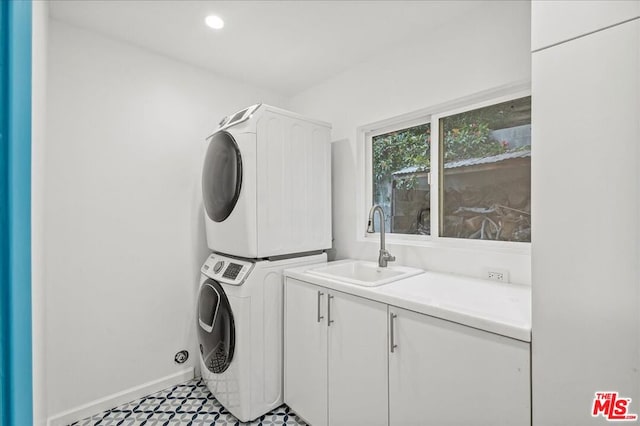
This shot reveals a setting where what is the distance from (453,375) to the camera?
1.18m

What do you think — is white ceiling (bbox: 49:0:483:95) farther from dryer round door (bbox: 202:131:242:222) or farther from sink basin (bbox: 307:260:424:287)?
sink basin (bbox: 307:260:424:287)

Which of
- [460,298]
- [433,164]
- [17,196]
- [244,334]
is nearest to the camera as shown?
[17,196]

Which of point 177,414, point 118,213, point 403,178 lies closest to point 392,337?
point 403,178

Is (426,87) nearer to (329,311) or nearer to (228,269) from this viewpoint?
(329,311)

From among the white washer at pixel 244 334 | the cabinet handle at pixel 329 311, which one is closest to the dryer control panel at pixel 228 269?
the white washer at pixel 244 334

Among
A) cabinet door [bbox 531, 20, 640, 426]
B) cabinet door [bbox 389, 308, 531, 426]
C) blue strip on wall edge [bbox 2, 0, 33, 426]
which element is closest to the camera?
blue strip on wall edge [bbox 2, 0, 33, 426]

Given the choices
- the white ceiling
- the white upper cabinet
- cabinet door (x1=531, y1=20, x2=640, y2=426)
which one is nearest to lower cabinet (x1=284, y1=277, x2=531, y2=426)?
cabinet door (x1=531, y1=20, x2=640, y2=426)

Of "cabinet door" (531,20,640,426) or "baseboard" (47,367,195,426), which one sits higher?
"cabinet door" (531,20,640,426)

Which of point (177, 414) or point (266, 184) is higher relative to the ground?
point (266, 184)

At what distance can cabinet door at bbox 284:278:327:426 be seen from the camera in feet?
5.71

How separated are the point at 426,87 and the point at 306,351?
1823mm

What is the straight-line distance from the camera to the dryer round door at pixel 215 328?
6.12 feet

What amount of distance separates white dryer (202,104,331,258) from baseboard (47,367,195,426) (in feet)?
3.44

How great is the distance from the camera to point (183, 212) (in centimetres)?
236
